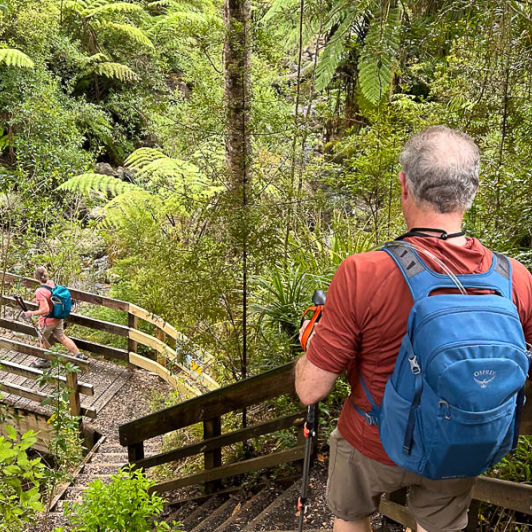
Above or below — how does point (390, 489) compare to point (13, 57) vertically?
below

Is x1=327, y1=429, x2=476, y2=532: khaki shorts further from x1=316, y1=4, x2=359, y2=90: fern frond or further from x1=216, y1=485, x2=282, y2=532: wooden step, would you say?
x1=316, y1=4, x2=359, y2=90: fern frond

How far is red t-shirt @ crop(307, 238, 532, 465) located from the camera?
4.69 feet

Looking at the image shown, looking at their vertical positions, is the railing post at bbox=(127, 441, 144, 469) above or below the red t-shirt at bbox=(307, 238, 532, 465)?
below

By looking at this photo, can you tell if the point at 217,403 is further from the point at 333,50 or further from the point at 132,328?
the point at 333,50

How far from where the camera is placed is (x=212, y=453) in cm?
354

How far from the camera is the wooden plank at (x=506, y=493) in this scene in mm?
1849

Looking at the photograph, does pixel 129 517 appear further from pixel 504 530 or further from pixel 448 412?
pixel 448 412

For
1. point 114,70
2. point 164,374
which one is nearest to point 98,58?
point 114,70

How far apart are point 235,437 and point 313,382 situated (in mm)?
1933

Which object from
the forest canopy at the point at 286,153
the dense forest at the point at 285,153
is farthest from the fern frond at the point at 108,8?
the dense forest at the point at 285,153

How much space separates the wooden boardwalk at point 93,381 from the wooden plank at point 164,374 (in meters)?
0.40

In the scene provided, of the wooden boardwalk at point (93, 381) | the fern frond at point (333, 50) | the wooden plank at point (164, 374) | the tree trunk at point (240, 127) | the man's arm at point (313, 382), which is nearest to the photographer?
the man's arm at point (313, 382)

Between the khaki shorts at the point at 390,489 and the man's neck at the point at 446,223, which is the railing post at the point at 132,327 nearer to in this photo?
the khaki shorts at the point at 390,489

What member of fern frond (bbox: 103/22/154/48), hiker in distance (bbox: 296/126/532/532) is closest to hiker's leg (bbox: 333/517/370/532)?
hiker in distance (bbox: 296/126/532/532)
